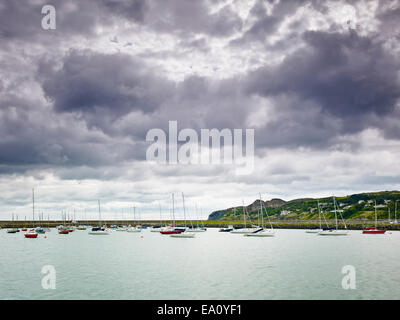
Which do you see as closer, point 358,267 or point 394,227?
point 358,267

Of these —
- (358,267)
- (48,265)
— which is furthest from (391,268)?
(48,265)

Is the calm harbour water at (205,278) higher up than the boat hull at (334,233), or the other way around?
the calm harbour water at (205,278)

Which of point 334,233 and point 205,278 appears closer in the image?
point 205,278

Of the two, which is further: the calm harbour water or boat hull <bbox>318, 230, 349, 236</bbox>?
boat hull <bbox>318, 230, 349, 236</bbox>

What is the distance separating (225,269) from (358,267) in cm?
2035

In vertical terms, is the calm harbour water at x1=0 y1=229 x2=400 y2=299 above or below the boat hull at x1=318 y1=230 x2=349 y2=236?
above

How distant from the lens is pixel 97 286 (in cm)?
A: 4372

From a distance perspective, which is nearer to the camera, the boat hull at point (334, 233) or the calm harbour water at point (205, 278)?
the calm harbour water at point (205, 278)

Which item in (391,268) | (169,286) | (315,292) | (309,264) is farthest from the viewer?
(309,264)

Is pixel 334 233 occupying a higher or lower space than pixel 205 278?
lower
